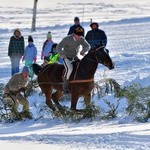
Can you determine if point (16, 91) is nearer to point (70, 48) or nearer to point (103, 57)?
point (70, 48)

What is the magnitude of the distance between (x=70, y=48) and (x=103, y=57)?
917 millimetres

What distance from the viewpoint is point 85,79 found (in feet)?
49.6

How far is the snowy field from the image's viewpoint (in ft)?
34.9

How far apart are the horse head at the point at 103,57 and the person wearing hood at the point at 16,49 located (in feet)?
21.3

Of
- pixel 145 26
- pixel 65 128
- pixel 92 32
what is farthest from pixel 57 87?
pixel 145 26

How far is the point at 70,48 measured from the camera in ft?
50.5

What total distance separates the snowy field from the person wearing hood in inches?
17.8

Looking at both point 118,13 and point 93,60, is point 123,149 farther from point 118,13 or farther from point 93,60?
point 118,13

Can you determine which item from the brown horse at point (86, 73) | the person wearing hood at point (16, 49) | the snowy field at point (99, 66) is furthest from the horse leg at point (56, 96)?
the person wearing hood at point (16, 49)

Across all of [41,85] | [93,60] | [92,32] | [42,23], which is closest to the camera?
[93,60]

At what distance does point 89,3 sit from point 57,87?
38173mm

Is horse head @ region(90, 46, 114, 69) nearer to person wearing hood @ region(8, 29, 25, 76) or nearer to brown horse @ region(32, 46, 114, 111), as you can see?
brown horse @ region(32, 46, 114, 111)

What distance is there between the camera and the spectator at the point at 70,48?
1530cm

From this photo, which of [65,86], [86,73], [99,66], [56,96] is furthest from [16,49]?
[86,73]
